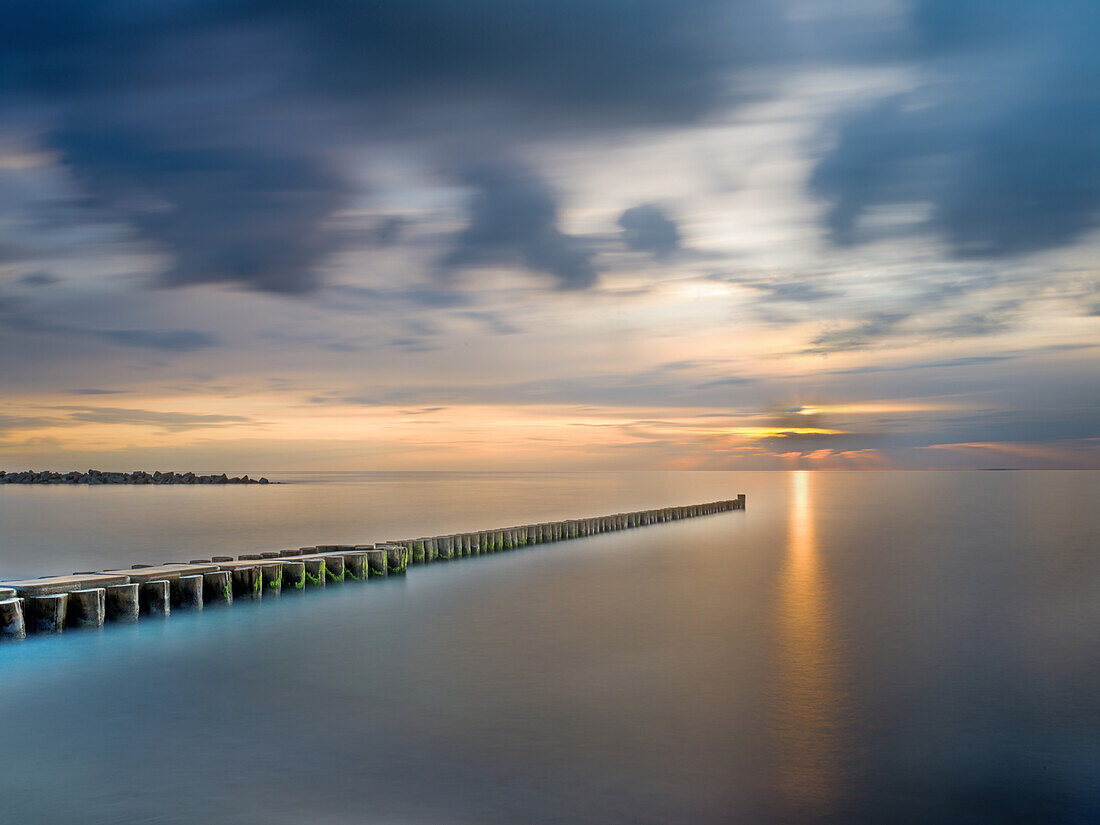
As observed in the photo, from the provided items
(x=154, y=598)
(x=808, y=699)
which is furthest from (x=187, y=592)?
(x=808, y=699)

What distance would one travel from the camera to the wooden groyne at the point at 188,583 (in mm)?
10984

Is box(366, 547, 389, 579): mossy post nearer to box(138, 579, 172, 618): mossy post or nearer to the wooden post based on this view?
the wooden post

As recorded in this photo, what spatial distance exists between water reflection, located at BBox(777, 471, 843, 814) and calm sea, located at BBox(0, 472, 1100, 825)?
0.04 m

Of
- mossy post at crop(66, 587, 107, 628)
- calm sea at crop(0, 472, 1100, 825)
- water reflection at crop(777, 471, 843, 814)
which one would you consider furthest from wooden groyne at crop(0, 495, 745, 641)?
water reflection at crop(777, 471, 843, 814)

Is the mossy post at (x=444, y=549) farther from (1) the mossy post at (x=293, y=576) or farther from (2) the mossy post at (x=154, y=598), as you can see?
(2) the mossy post at (x=154, y=598)

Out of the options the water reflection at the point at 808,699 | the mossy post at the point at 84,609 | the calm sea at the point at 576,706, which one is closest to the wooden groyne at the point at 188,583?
the mossy post at the point at 84,609

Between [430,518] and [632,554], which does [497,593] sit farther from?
[430,518]

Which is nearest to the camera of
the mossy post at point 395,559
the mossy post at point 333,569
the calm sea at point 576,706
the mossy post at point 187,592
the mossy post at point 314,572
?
the calm sea at point 576,706

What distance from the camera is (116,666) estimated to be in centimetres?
959

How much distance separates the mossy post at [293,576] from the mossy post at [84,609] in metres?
3.73

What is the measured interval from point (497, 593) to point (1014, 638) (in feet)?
28.1

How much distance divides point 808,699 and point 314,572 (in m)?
9.56

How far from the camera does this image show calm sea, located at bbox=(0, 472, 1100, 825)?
5.99m

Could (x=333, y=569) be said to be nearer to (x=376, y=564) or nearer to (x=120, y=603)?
(x=376, y=564)
